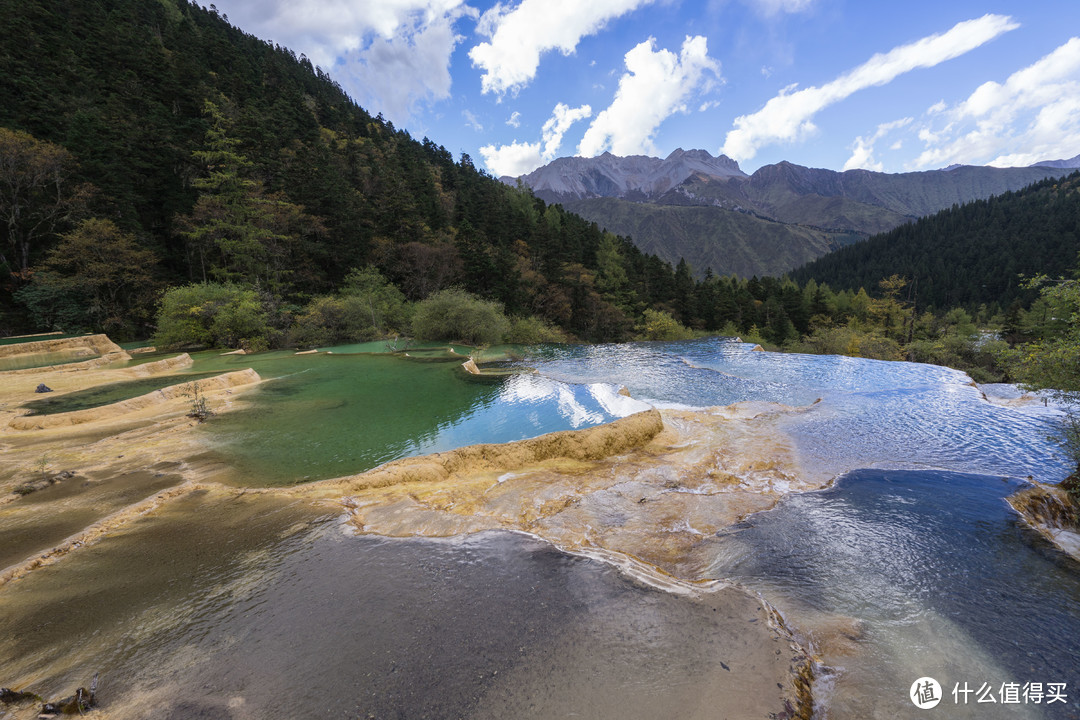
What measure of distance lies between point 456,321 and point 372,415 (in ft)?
49.8

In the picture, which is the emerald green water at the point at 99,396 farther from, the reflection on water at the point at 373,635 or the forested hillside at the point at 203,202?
the forested hillside at the point at 203,202

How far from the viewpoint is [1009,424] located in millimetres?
10406

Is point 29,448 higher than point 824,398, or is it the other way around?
point 29,448

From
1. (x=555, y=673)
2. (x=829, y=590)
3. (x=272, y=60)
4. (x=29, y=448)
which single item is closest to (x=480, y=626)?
(x=555, y=673)

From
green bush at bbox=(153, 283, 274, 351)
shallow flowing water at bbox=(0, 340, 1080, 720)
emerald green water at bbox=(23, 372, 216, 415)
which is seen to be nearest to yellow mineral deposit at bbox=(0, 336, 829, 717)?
shallow flowing water at bbox=(0, 340, 1080, 720)

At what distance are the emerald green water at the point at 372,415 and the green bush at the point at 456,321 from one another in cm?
819

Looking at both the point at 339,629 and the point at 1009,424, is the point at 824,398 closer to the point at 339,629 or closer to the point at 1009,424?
the point at 1009,424

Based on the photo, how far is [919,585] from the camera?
458cm

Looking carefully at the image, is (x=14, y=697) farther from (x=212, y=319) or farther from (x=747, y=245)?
(x=747, y=245)

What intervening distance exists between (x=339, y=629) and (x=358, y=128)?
73.1m

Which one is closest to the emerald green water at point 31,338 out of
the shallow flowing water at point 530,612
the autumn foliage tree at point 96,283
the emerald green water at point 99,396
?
the autumn foliage tree at point 96,283

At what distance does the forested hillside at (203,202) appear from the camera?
73.0 feet

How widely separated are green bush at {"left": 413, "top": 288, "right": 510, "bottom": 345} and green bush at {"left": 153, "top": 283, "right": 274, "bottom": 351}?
9024mm

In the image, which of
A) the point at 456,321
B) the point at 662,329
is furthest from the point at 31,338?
the point at 662,329
